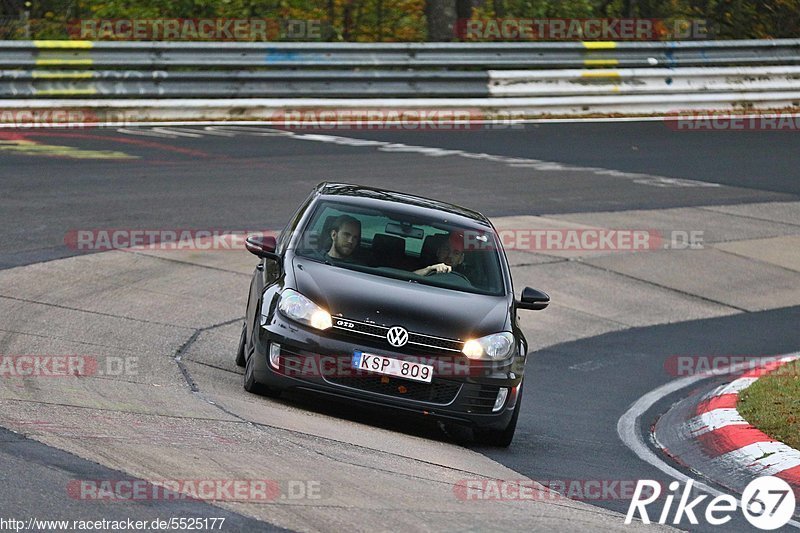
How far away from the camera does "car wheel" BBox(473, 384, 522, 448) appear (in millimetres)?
8562

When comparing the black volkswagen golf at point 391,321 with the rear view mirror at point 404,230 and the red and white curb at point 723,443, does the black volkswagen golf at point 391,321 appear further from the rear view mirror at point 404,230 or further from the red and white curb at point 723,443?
the red and white curb at point 723,443

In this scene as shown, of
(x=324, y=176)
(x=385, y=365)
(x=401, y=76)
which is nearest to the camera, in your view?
(x=385, y=365)

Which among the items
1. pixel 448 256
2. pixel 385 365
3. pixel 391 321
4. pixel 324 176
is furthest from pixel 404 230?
pixel 324 176

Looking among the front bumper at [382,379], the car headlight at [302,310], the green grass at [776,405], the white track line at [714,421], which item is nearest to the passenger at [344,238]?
the car headlight at [302,310]

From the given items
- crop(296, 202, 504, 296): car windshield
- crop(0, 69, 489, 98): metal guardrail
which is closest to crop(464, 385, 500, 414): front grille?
crop(296, 202, 504, 296): car windshield

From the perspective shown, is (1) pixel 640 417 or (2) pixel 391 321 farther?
(1) pixel 640 417

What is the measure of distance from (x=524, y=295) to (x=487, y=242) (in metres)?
0.55

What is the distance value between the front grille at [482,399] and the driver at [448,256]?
112 centimetres

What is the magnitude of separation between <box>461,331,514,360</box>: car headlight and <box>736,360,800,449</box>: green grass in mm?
1922

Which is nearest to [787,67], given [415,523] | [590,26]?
[590,26]

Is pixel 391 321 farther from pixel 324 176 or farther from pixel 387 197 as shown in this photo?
pixel 324 176

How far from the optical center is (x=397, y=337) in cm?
823

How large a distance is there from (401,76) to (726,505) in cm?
1681

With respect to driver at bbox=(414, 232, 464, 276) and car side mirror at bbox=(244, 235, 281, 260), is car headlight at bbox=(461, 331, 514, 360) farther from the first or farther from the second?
car side mirror at bbox=(244, 235, 281, 260)
